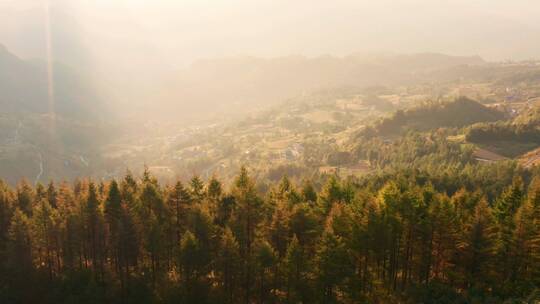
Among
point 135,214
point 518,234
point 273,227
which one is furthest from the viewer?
point 135,214

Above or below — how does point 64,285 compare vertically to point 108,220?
below

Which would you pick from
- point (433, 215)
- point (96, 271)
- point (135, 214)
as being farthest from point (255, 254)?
point (96, 271)

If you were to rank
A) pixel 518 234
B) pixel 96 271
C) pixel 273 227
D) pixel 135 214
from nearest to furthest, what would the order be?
Answer: pixel 518 234 → pixel 273 227 → pixel 135 214 → pixel 96 271

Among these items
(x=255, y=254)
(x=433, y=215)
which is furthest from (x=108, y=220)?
(x=433, y=215)

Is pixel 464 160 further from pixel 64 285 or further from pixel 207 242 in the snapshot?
pixel 64 285

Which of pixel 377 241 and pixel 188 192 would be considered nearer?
pixel 377 241

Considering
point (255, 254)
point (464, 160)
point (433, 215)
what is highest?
point (433, 215)
